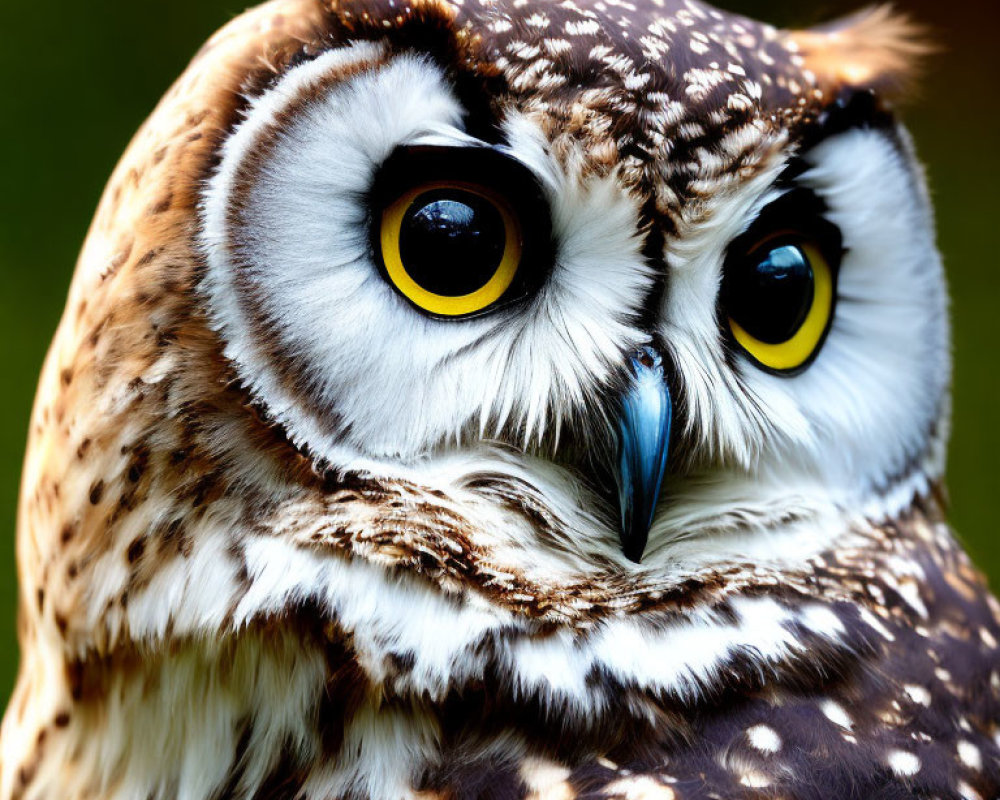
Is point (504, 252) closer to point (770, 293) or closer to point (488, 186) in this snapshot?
point (488, 186)

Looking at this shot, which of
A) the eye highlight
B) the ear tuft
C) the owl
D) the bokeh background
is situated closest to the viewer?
the owl

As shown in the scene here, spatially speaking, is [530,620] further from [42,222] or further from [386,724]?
[42,222]

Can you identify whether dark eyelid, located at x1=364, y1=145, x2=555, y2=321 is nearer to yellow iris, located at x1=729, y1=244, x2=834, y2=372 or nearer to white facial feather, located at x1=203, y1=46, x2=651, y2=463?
white facial feather, located at x1=203, y1=46, x2=651, y2=463

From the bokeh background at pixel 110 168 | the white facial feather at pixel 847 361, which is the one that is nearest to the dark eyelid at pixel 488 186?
the white facial feather at pixel 847 361

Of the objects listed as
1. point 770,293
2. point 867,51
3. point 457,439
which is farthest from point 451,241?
point 867,51

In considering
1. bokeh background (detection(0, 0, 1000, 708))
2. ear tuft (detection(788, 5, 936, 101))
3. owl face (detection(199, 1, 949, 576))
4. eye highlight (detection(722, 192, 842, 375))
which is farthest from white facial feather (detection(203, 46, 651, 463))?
bokeh background (detection(0, 0, 1000, 708))

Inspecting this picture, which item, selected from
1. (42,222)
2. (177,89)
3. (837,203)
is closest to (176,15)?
(42,222)

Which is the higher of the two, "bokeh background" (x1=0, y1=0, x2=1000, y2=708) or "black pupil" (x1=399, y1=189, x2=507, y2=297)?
"black pupil" (x1=399, y1=189, x2=507, y2=297)

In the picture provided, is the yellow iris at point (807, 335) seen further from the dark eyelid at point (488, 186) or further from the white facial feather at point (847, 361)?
the dark eyelid at point (488, 186)
